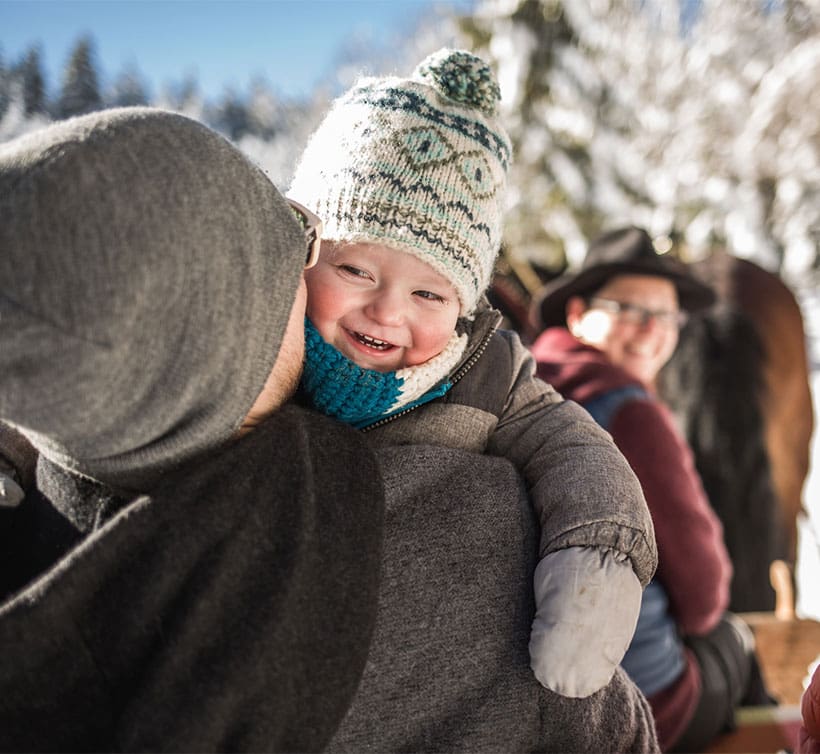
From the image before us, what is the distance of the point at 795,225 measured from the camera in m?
7.55

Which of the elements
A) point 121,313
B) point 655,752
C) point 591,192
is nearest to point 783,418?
point 655,752

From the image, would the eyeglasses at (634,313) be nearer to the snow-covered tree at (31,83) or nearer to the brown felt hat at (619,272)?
the brown felt hat at (619,272)

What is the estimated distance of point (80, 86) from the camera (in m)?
1.77

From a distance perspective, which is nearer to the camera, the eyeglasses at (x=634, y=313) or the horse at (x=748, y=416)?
the eyeglasses at (x=634, y=313)

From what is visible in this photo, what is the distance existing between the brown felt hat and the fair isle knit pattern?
2.04 m

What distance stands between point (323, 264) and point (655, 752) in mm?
992

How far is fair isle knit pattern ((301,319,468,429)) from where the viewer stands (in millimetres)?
1149

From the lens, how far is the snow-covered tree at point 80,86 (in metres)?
1.68

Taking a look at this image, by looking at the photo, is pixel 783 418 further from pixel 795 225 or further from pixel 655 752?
pixel 795 225

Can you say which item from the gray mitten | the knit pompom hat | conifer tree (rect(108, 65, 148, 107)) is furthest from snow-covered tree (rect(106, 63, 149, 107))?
the gray mitten

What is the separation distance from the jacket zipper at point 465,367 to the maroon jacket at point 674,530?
46.0 inches

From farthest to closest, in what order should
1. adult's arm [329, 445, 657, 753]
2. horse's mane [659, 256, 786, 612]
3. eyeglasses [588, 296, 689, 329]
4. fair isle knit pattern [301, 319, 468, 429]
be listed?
horse's mane [659, 256, 786, 612] → eyeglasses [588, 296, 689, 329] → fair isle knit pattern [301, 319, 468, 429] → adult's arm [329, 445, 657, 753]

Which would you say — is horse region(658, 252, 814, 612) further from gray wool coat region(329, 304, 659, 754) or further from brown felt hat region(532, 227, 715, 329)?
gray wool coat region(329, 304, 659, 754)

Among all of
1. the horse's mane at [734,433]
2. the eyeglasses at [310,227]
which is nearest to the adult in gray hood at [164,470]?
the eyeglasses at [310,227]
